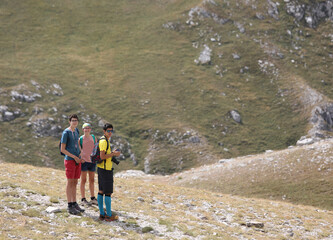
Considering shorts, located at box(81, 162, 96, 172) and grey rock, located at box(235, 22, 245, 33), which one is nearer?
shorts, located at box(81, 162, 96, 172)

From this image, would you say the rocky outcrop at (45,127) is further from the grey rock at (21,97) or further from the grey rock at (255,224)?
the grey rock at (255,224)

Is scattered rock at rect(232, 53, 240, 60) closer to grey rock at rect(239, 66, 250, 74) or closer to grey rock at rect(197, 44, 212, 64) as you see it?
grey rock at rect(239, 66, 250, 74)

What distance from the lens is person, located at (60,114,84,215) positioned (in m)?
15.0

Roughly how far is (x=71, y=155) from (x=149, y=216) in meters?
5.37

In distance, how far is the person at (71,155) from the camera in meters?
15.0

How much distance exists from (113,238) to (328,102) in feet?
267

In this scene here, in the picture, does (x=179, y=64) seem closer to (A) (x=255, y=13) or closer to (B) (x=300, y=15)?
(A) (x=255, y=13)

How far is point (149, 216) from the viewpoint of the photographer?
1767 cm

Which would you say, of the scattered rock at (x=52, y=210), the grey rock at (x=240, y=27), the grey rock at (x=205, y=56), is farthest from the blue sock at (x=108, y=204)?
the grey rock at (x=240, y=27)

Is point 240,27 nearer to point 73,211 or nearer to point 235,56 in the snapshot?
point 235,56

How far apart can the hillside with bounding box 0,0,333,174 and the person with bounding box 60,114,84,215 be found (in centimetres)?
5340

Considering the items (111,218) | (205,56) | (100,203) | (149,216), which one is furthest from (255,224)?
(205,56)

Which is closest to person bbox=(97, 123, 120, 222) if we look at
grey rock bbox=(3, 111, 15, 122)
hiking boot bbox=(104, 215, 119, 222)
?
hiking boot bbox=(104, 215, 119, 222)

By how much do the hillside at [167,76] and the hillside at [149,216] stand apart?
4406 cm
